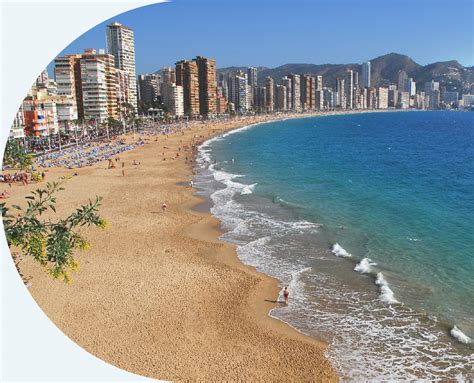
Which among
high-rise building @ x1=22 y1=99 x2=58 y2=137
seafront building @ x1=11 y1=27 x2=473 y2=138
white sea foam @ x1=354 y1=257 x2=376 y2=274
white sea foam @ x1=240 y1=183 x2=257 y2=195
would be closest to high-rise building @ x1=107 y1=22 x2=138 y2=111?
seafront building @ x1=11 y1=27 x2=473 y2=138

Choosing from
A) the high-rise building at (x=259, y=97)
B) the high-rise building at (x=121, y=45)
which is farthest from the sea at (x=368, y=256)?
the high-rise building at (x=259, y=97)

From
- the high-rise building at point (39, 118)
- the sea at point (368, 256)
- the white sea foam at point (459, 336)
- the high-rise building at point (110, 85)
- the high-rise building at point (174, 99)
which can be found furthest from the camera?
the high-rise building at point (174, 99)

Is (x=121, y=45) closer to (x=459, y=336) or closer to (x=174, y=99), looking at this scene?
(x=174, y=99)

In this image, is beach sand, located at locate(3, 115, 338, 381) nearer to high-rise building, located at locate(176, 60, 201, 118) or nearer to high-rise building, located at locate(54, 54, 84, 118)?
high-rise building, located at locate(54, 54, 84, 118)

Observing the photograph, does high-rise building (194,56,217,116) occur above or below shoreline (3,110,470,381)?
above

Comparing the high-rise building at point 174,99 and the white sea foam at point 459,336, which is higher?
the high-rise building at point 174,99

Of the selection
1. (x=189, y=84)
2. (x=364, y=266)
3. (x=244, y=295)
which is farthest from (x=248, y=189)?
(x=189, y=84)

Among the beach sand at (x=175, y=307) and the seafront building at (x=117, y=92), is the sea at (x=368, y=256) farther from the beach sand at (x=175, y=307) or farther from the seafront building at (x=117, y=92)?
the seafront building at (x=117, y=92)
